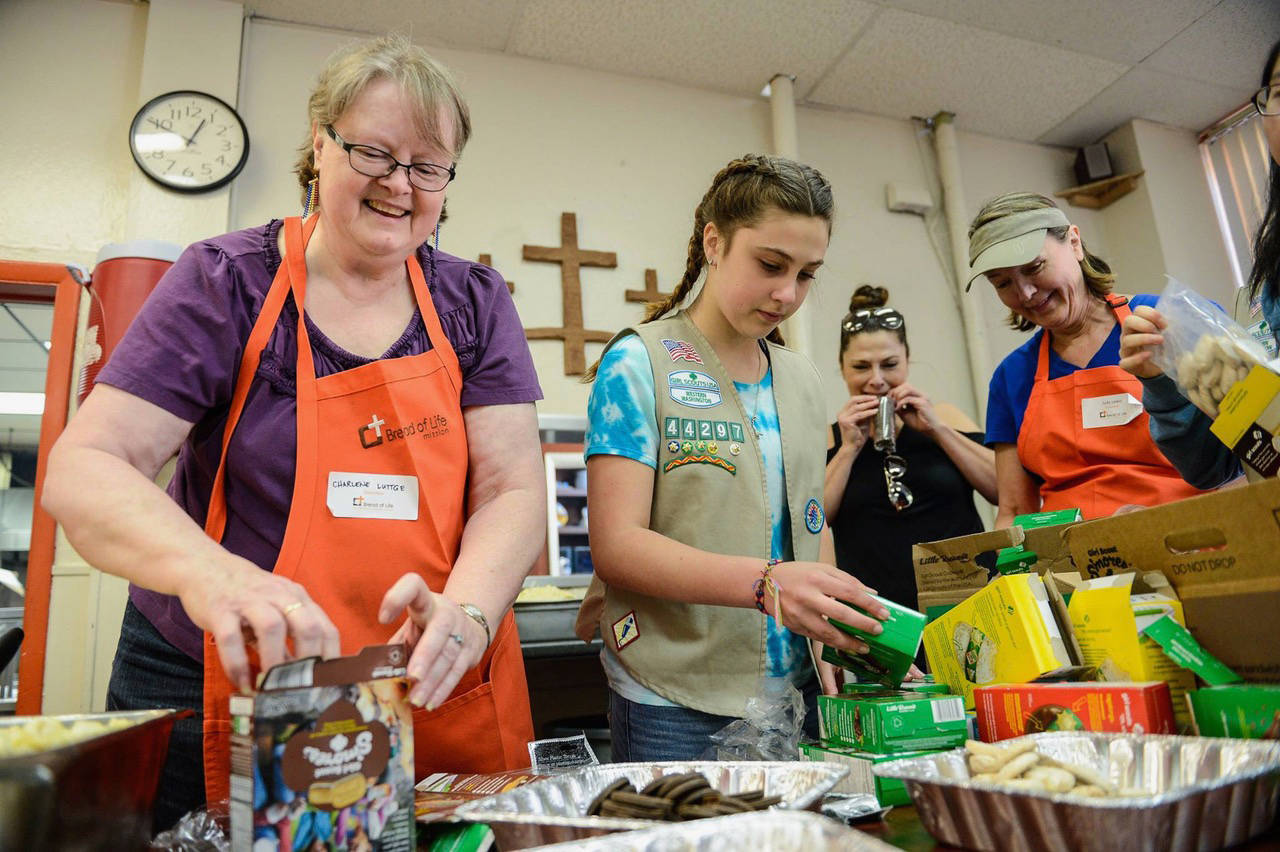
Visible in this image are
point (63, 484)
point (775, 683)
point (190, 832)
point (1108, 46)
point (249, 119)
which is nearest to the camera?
point (190, 832)

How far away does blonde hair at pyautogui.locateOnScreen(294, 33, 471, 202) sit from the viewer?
3.58 feet

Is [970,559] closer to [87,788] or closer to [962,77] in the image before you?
[87,788]

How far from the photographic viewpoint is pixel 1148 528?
926 millimetres

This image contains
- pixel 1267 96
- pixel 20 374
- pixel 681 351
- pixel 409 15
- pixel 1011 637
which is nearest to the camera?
pixel 1011 637

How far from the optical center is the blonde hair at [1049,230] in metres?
1.80

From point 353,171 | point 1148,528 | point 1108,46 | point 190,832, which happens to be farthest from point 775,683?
point 1108,46

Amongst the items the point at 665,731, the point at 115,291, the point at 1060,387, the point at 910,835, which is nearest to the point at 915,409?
the point at 1060,387

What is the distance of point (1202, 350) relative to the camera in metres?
0.97

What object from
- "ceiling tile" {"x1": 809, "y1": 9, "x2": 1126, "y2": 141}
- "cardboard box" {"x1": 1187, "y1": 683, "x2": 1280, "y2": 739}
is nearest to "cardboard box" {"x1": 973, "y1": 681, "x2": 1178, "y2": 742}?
"cardboard box" {"x1": 1187, "y1": 683, "x2": 1280, "y2": 739}

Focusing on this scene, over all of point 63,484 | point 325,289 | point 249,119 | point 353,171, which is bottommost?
point 63,484

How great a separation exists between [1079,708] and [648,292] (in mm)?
3154

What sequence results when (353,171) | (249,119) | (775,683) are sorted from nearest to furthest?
1. (353,171)
2. (775,683)
3. (249,119)

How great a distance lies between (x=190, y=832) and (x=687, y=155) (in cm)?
382

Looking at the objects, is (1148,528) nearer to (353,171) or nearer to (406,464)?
(406,464)
